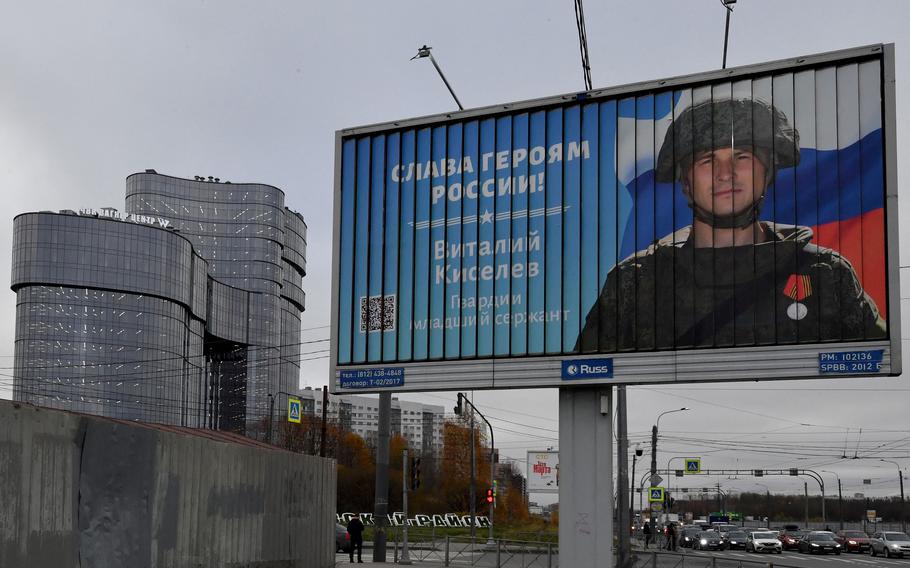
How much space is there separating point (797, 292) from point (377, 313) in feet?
25.8

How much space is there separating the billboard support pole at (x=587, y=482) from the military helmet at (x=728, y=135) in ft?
14.1

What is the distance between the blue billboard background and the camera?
17625 millimetres

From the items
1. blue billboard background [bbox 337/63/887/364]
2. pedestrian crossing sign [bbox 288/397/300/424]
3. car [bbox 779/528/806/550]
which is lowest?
car [bbox 779/528/806/550]

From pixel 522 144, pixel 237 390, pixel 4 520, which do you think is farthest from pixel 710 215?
pixel 237 390

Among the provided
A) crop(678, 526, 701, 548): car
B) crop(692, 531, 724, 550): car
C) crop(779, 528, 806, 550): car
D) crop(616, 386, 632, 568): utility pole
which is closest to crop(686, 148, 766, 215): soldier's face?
crop(616, 386, 632, 568): utility pole

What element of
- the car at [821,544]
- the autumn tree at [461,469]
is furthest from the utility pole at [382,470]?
the autumn tree at [461,469]

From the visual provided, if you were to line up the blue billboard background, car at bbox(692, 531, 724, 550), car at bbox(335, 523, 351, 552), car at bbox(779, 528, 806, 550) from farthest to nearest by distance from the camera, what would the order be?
car at bbox(779, 528, 806, 550) → car at bbox(692, 531, 724, 550) → car at bbox(335, 523, 351, 552) → the blue billboard background

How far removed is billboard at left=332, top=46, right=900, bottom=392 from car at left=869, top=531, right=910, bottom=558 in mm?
42400

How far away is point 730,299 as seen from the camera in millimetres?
18016

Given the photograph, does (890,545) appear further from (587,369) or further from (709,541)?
(587,369)

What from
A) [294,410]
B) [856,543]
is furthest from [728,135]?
[856,543]

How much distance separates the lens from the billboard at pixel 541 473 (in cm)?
8456

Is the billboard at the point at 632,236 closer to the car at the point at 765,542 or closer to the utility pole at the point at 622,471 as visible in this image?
the utility pole at the point at 622,471

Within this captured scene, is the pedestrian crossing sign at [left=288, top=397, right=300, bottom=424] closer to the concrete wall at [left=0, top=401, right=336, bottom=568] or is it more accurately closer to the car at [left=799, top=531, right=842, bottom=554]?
the car at [left=799, top=531, right=842, bottom=554]
